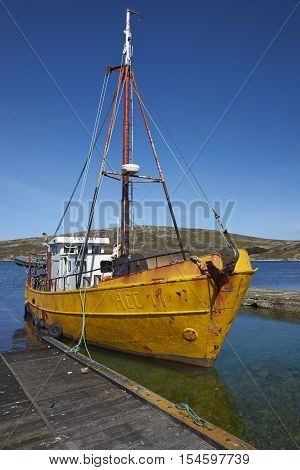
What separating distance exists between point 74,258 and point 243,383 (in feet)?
35.3

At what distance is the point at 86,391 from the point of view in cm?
839

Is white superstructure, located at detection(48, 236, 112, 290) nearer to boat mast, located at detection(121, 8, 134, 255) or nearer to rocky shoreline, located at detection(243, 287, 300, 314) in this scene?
boat mast, located at detection(121, 8, 134, 255)

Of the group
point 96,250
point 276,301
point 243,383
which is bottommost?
point 276,301

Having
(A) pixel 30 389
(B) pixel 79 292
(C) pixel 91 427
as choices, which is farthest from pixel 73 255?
(C) pixel 91 427

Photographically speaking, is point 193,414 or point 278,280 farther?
point 278,280

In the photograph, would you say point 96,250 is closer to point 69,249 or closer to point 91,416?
point 69,249

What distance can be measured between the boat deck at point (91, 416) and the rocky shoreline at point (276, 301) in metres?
20.5

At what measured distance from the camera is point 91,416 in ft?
22.8

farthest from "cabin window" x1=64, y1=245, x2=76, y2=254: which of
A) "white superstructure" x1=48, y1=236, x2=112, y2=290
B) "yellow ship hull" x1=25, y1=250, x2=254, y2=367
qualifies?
"yellow ship hull" x1=25, y1=250, x2=254, y2=367

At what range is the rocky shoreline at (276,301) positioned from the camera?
26239mm

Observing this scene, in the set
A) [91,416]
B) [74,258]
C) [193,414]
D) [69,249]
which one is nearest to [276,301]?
[74,258]

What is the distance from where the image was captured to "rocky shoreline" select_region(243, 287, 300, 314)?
26239mm

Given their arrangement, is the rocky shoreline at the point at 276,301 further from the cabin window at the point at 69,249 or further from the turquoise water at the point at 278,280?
the turquoise water at the point at 278,280
